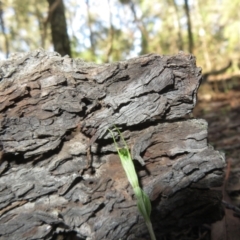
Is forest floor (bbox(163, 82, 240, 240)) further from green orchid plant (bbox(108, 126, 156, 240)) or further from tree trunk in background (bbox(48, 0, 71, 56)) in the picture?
tree trunk in background (bbox(48, 0, 71, 56))

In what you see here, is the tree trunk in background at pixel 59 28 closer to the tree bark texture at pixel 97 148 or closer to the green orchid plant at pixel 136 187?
the tree bark texture at pixel 97 148


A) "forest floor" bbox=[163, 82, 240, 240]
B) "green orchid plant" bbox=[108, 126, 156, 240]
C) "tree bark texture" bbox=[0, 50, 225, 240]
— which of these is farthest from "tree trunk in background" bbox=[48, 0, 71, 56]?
"green orchid plant" bbox=[108, 126, 156, 240]

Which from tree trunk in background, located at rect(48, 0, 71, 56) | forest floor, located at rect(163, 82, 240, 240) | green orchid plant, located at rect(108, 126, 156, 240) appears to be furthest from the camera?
tree trunk in background, located at rect(48, 0, 71, 56)

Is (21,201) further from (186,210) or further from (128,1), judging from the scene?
(128,1)

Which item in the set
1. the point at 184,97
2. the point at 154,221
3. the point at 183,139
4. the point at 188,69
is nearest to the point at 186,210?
the point at 154,221

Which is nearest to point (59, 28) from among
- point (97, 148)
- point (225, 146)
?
point (225, 146)

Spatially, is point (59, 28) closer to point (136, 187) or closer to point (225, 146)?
point (225, 146)

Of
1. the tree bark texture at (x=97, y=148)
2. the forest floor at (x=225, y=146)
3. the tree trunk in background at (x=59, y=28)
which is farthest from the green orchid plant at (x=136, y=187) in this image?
the tree trunk in background at (x=59, y=28)
